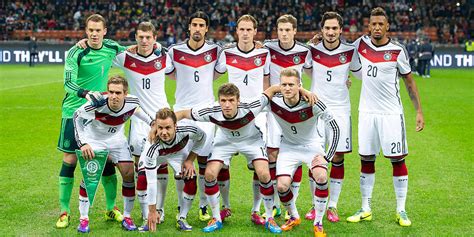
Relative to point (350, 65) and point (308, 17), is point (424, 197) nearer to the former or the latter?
point (350, 65)

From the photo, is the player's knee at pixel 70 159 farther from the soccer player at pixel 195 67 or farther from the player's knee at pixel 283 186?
the player's knee at pixel 283 186

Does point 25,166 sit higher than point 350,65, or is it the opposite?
point 350,65

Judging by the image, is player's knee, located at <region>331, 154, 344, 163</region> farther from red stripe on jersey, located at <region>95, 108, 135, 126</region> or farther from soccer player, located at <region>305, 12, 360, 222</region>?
red stripe on jersey, located at <region>95, 108, 135, 126</region>

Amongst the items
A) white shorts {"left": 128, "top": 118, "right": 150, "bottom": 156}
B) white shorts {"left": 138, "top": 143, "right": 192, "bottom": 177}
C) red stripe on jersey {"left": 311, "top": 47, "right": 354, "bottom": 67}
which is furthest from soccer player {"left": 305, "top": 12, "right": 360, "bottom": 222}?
white shorts {"left": 128, "top": 118, "right": 150, "bottom": 156}

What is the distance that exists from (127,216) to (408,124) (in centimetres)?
984

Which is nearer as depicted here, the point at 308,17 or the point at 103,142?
the point at 103,142

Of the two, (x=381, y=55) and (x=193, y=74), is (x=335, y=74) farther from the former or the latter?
(x=193, y=74)

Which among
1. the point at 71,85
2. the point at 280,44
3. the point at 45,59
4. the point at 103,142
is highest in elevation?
the point at 280,44

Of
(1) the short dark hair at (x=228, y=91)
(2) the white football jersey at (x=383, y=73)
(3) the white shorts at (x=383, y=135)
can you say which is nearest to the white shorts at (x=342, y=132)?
(3) the white shorts at (x=383, y=135)

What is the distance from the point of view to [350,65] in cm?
779

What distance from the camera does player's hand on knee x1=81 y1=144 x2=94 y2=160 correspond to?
6.97m

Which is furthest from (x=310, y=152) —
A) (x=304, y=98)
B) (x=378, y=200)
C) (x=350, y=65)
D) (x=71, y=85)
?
(x=71, y=85)

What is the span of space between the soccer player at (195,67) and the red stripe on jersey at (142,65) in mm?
239

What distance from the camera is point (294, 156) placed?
23.8 feet
